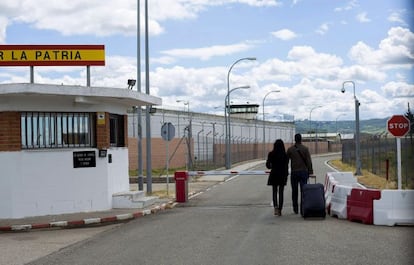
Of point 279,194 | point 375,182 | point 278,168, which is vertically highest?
point 278,168

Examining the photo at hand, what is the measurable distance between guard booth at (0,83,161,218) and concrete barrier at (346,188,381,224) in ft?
22.1

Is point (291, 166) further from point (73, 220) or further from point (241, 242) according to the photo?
point (73, 220)

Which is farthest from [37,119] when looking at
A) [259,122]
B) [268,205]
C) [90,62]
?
[259,122]

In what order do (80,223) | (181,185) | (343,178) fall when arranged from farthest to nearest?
(181,185) < (343,178) < (80,223)

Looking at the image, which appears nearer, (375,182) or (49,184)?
(49,184)

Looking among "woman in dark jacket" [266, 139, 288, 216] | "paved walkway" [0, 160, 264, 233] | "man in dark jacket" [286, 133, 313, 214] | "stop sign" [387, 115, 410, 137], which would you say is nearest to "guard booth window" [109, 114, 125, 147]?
"paved walkway" [0, 160, 264, 233]

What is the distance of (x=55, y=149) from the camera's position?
51.8 ft

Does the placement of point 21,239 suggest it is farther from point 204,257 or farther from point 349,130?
point 349,130

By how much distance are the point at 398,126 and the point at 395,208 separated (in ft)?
21.2

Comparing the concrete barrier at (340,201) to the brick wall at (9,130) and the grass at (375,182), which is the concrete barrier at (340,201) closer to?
the brick wall at (9,130)

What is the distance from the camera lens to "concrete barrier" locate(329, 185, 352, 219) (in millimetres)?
13500

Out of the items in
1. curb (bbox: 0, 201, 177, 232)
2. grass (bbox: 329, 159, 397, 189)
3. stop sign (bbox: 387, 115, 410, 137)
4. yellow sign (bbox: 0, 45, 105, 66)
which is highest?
yellow sign (bbox: 0, 45, 105, 66)

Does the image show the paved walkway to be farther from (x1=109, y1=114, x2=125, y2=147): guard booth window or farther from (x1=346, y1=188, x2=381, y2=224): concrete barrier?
(x1=346, y1=188, x2=381, y2=224): concrete barrier

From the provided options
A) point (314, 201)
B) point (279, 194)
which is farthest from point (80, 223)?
point (314, 201)
